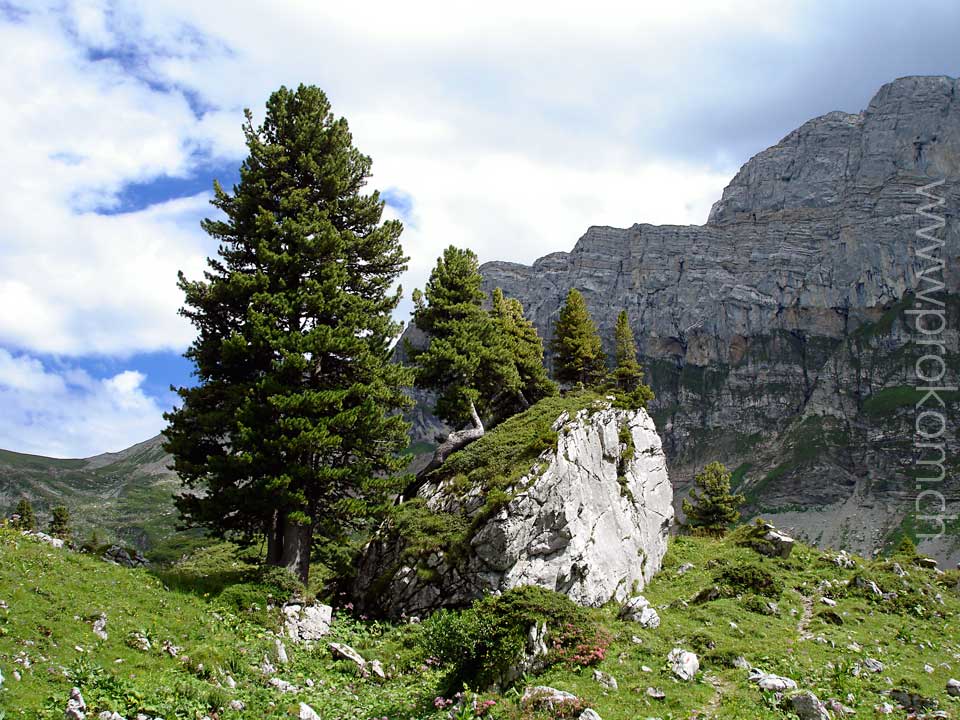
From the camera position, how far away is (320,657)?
19.4 m

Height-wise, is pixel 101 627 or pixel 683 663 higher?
pixel 101 627

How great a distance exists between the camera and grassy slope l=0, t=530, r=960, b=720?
13.1m

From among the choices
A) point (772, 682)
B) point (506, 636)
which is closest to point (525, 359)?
point (506, 636)

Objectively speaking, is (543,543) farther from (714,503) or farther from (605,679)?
(714,503)

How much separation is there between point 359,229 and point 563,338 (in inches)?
876

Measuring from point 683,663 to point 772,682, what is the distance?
2.40 m

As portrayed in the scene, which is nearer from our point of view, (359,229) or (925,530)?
(359,229)

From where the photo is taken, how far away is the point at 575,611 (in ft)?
61.8

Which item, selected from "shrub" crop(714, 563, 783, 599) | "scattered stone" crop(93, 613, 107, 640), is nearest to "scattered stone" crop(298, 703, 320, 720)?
"scattered stone" crop(93, 613, 107, 640)

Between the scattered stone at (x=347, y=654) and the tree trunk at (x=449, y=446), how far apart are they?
39.9 feet

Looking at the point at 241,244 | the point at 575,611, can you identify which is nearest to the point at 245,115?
the point at 241,244

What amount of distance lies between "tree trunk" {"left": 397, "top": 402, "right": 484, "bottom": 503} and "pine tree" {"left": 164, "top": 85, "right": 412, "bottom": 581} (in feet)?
13.0

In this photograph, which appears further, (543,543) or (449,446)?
(449,446)

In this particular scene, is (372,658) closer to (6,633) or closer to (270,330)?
(6,633)
